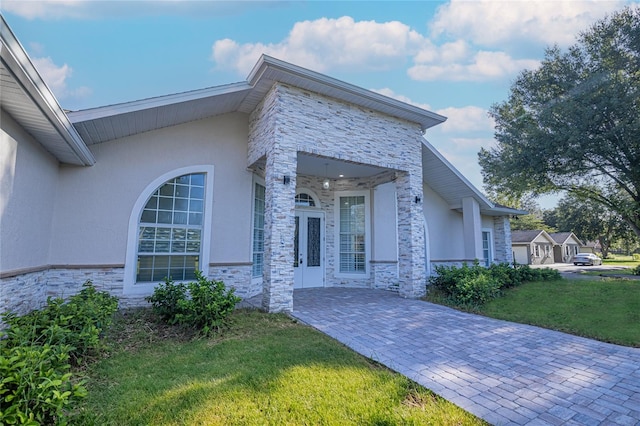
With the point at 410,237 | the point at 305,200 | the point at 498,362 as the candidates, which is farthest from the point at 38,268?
the point at 410,237

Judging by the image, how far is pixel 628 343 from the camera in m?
4.80

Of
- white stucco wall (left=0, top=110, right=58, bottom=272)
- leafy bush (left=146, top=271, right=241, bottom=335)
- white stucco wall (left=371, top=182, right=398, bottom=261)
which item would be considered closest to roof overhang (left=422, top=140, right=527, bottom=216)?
white stucco wall (left=371, top=182, right=398, bottom=261)

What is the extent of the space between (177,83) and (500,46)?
10.4m

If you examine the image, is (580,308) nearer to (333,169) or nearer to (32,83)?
(333,169)

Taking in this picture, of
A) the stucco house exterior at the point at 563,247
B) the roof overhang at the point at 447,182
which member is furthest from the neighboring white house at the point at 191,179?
the stucco house exterior at the point at 563,247

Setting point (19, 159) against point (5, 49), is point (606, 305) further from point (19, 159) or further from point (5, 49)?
point (19, 159)

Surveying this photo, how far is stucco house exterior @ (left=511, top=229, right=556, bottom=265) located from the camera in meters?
31.1

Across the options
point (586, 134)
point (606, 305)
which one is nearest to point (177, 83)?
point (606, 305)

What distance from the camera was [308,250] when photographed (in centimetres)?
985

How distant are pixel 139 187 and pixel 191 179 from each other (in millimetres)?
1103

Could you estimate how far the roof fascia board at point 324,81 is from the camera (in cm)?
609

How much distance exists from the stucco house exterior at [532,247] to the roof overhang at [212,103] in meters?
30.2

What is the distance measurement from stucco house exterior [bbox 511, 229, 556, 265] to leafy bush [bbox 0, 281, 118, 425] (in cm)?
3436

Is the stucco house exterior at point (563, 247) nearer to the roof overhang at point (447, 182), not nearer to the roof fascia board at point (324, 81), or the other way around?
the roof overhang at point (447, 182)
